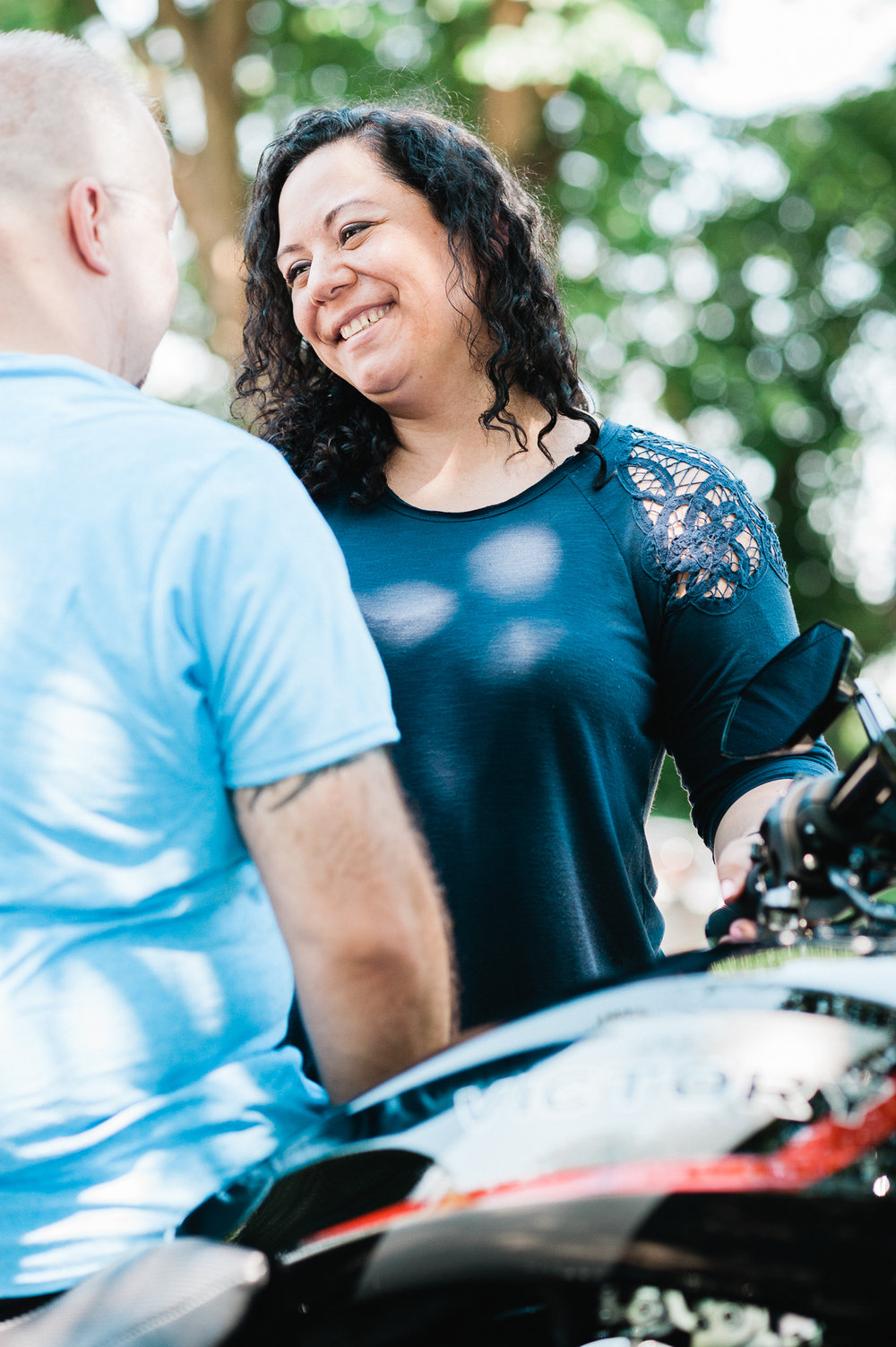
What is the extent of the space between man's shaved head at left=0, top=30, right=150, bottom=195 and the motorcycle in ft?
3.05

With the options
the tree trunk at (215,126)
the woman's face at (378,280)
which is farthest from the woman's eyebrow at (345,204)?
the tree trunk at (215,126)

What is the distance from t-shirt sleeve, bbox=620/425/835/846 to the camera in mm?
1804

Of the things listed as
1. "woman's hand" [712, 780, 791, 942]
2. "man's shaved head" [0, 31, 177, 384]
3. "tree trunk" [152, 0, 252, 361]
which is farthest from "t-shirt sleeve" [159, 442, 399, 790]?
"tree trunk" [152, 0, 252, 361]

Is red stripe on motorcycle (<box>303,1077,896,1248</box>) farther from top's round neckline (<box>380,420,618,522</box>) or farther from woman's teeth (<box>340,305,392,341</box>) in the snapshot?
woman's teeth (<box>340,305,392,341</box>)

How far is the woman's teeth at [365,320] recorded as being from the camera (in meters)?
2.00

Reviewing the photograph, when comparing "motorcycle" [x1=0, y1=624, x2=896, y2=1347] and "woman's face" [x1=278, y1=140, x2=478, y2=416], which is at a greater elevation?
"woman's face" [x1=278, y1=140, x2=478, y2=416]

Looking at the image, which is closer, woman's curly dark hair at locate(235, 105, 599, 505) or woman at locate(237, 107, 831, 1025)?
woman at locate(237, 107, 831, 1025)

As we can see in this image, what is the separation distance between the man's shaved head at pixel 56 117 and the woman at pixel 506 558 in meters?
0.77

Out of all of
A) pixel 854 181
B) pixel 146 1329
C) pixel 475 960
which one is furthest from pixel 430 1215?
pixel 854 181

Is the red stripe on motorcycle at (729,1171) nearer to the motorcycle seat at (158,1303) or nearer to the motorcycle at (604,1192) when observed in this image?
the motorcycle at (604,1192)

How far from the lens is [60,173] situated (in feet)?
3.85

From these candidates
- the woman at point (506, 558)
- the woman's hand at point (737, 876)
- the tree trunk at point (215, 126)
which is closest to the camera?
the woman's hand at point (737, 876)

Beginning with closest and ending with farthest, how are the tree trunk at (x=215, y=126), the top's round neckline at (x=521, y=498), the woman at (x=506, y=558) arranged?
1. the woman at (x=506, y=558)
2. the top's round neckline at (x=521, y=498)
3. the tree trunk at (x=215, y=126)

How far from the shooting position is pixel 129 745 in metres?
1.01
